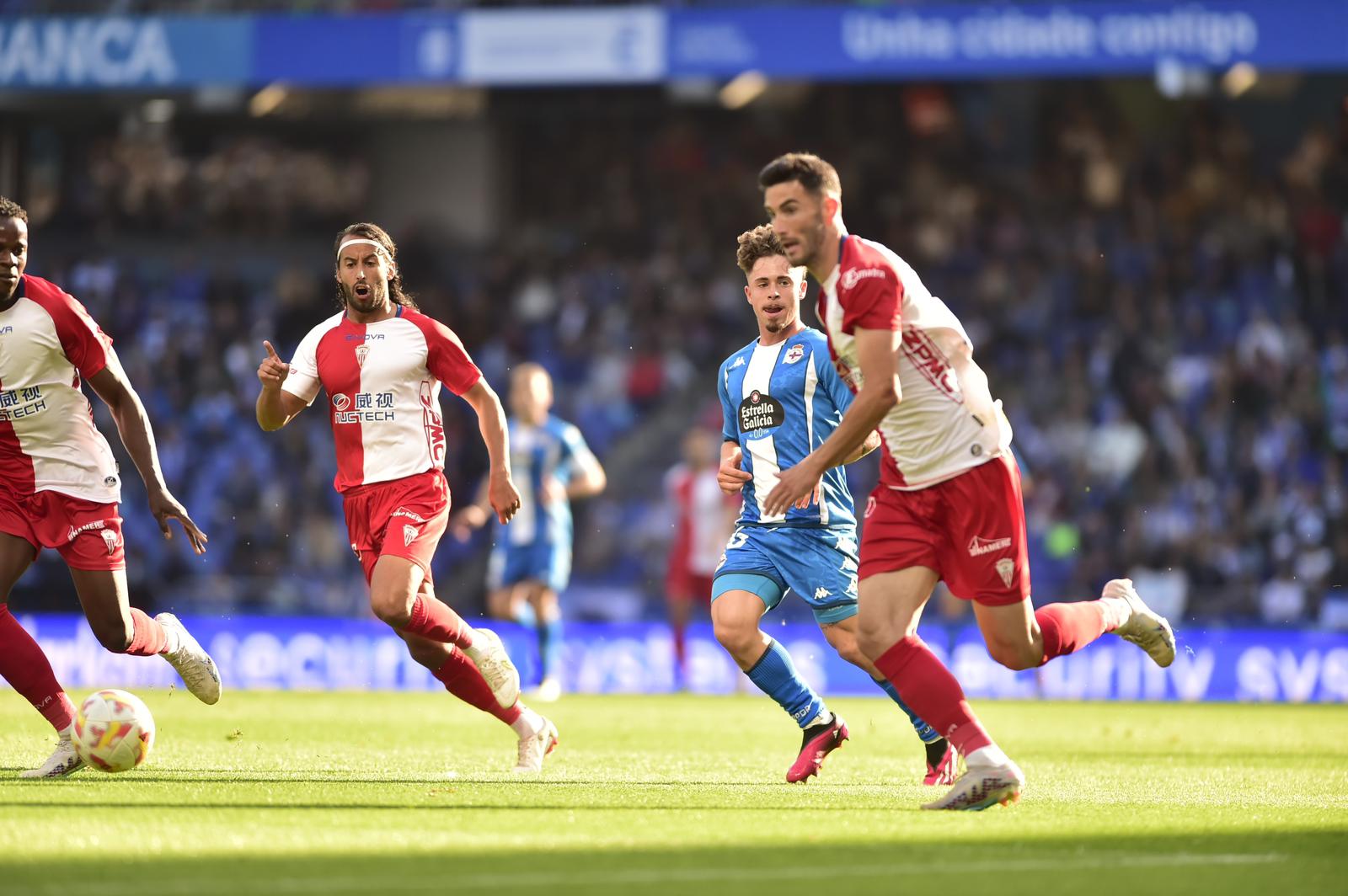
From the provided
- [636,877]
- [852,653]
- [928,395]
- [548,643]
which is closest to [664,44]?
[548,643]

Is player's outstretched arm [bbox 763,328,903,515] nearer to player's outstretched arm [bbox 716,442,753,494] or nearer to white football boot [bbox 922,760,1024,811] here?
white football boot [bbox 922,760,1024,811]

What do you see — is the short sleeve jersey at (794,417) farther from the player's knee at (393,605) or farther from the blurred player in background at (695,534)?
the blurred player in background at (695,534)

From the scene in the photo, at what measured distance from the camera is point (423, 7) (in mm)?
21094

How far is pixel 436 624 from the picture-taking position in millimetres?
7520

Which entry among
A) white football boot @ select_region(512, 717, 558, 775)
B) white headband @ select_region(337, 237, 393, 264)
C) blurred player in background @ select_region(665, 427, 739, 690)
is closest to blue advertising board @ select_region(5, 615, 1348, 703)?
blurred player in background @ select_region(665, 427, 739, 690)

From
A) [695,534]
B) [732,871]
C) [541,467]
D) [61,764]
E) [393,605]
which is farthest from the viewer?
[695,534]

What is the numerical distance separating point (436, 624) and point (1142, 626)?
296 centimetres

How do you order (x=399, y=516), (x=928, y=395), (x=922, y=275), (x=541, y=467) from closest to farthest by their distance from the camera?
(x=928, y=395) → (x=399, y=516) → (x=541, y=467) → (x=922, y=275)

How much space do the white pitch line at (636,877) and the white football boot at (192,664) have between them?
3033mm

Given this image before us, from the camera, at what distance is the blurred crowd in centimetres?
1941

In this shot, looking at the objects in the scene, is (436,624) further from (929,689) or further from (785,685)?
(929,689)

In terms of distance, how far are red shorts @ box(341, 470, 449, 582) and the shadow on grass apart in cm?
248

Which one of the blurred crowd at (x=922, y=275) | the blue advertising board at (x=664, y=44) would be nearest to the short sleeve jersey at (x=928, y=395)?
the blurred crowd at (x=922, y=275)

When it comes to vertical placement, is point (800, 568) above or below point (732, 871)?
above
